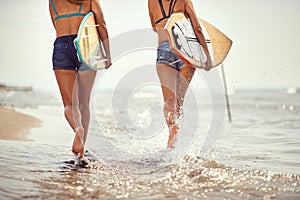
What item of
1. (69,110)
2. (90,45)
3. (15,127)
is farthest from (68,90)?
(15,127)

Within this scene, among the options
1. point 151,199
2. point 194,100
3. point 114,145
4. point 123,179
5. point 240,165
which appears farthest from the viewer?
point 194,100

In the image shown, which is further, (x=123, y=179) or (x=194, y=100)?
(x=194, y=100)

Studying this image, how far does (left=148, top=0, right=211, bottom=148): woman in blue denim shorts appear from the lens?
3748 millimetres

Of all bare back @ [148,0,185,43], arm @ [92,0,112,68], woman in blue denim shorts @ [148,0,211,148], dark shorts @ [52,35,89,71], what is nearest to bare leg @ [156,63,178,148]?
woman in blue denim shorts @ [148,0,211,148]

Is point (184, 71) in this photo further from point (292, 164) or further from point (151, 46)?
point (292, 164)

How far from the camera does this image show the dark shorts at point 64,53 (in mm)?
3371

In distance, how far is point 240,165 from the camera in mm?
3412

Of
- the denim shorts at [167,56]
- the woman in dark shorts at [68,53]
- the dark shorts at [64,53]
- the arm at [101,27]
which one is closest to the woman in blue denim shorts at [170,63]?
the denim shorts at [167,56]

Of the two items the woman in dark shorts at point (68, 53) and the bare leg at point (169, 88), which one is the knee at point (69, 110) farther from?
the bare leg at point (169, 88)

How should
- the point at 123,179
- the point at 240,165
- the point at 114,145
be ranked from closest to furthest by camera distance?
1. the point at 123,179
2. the point at 240,165
3. the point at 114,145

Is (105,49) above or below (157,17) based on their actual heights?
below

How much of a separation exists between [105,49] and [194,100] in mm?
Result: 2352

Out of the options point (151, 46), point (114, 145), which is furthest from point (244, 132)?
point (151, 46)

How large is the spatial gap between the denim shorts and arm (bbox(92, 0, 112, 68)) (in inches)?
21.1
